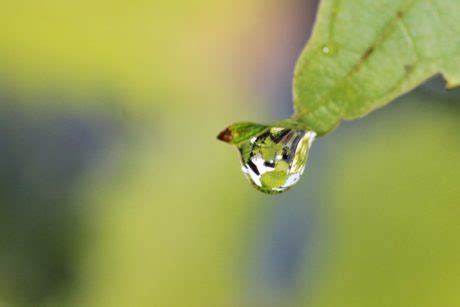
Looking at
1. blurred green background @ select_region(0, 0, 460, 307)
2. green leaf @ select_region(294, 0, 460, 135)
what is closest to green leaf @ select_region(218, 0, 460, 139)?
green leaf @ select_region(294, 0, 460, 135)

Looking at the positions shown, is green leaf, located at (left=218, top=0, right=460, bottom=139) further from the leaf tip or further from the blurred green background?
the blurred green background

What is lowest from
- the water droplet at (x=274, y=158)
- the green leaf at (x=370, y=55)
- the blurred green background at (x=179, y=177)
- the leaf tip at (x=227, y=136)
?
the blurred green background at (x=179, y=177)

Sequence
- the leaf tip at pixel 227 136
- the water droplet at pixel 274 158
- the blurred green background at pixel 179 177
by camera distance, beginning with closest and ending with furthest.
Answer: the leaf tip at pixel 227 136 < the water droplet at pixel 274 158 < the blurred green background at pixel 179 177

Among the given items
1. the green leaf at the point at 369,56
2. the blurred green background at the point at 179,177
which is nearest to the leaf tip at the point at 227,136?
the green leaf at the point at 369,56

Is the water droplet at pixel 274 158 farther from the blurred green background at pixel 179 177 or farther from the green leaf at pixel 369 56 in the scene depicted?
the blurred green background at pixel 179 177

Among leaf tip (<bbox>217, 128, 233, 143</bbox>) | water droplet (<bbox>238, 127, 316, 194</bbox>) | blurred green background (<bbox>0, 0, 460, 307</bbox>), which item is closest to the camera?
leaf tip (<bbox>217, 128, 233, 143</bbox>)

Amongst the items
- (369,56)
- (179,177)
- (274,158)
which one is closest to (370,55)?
(369,56)

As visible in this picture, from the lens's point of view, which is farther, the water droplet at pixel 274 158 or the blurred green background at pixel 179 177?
the blurred green background at pixel 179 177
